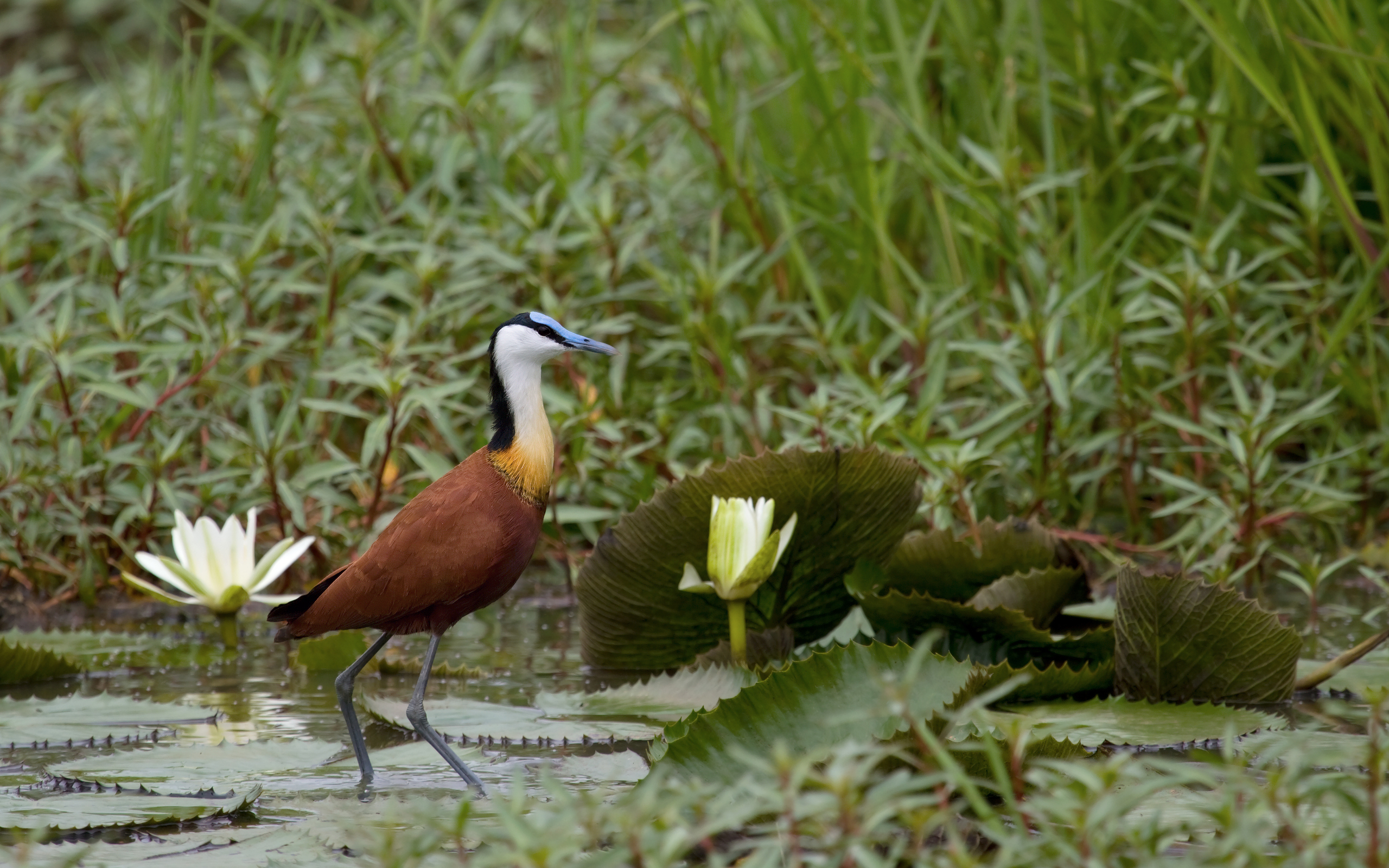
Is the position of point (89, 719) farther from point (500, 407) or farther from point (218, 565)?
point (500, 407)

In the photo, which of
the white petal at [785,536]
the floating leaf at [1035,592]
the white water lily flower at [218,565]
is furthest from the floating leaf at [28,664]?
the floating leaf at [1035,592]

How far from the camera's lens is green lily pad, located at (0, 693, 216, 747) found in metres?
2.70

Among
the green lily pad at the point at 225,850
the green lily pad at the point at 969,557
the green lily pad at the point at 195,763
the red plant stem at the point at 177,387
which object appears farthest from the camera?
the red plant stem at the point at 177,387

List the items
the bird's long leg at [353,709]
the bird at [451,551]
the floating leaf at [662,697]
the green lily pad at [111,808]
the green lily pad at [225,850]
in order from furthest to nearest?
the floating leaf at [662,697]
the bird at [451,551]
the bird's long leg at [353,709]
the green lily pad at [111,808]
the green lily pad at [225,850]

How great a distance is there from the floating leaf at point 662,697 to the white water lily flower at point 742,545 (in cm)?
17

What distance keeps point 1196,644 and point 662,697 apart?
101 centimetres

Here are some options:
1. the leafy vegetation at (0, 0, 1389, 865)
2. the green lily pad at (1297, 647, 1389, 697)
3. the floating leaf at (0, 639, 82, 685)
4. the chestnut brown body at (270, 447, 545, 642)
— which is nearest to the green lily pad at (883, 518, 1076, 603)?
the leafy vegetation at (0, 0, 1389, 865)

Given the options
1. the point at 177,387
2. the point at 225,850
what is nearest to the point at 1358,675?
the point at 225,850

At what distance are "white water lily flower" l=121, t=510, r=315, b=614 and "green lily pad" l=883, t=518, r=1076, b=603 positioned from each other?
52.3 inches

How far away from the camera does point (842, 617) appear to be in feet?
10.3

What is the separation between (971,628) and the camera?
286 centimetres

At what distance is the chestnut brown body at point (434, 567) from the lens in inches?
105

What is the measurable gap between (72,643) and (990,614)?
Answer: 6.91 ft

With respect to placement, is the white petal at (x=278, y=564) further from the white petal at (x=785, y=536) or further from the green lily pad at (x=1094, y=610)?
the green lily pad at (x=1094, y=610)
